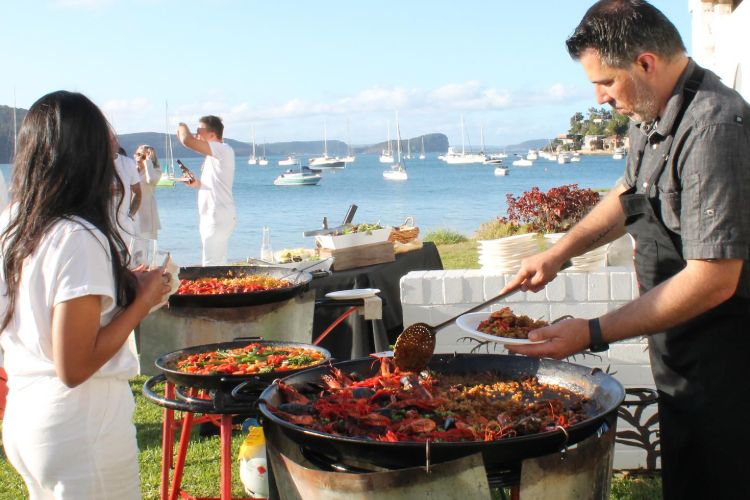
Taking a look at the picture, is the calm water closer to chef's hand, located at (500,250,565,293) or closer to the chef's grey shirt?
chef's hand, located at (500,250,565,293)

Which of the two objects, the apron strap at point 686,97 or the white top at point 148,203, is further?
the white top at point 148,203

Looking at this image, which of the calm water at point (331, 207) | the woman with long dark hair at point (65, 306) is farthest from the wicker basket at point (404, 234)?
the calm water at point (331, 207)

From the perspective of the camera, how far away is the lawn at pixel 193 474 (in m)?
4.54

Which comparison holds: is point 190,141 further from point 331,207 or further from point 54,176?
point 331,207

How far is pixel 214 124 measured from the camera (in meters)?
8.38

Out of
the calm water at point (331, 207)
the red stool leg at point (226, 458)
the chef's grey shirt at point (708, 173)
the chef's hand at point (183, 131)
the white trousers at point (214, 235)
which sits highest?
the chef's hand at point (183, 131)

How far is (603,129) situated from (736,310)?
103 m

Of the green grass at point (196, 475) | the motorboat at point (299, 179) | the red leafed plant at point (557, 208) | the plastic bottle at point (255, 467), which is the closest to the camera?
the plastic bottle at point (255, 467)

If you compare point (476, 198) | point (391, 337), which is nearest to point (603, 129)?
point (476, 198)

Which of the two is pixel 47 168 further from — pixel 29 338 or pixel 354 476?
pixel 354 476

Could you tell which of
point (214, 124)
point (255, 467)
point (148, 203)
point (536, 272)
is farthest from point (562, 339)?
point (148, 203)

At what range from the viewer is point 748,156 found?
7.59ft

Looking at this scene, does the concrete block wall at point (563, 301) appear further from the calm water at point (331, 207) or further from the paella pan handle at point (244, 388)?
the calm water at point (331, 207)

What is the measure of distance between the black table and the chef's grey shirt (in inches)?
107
